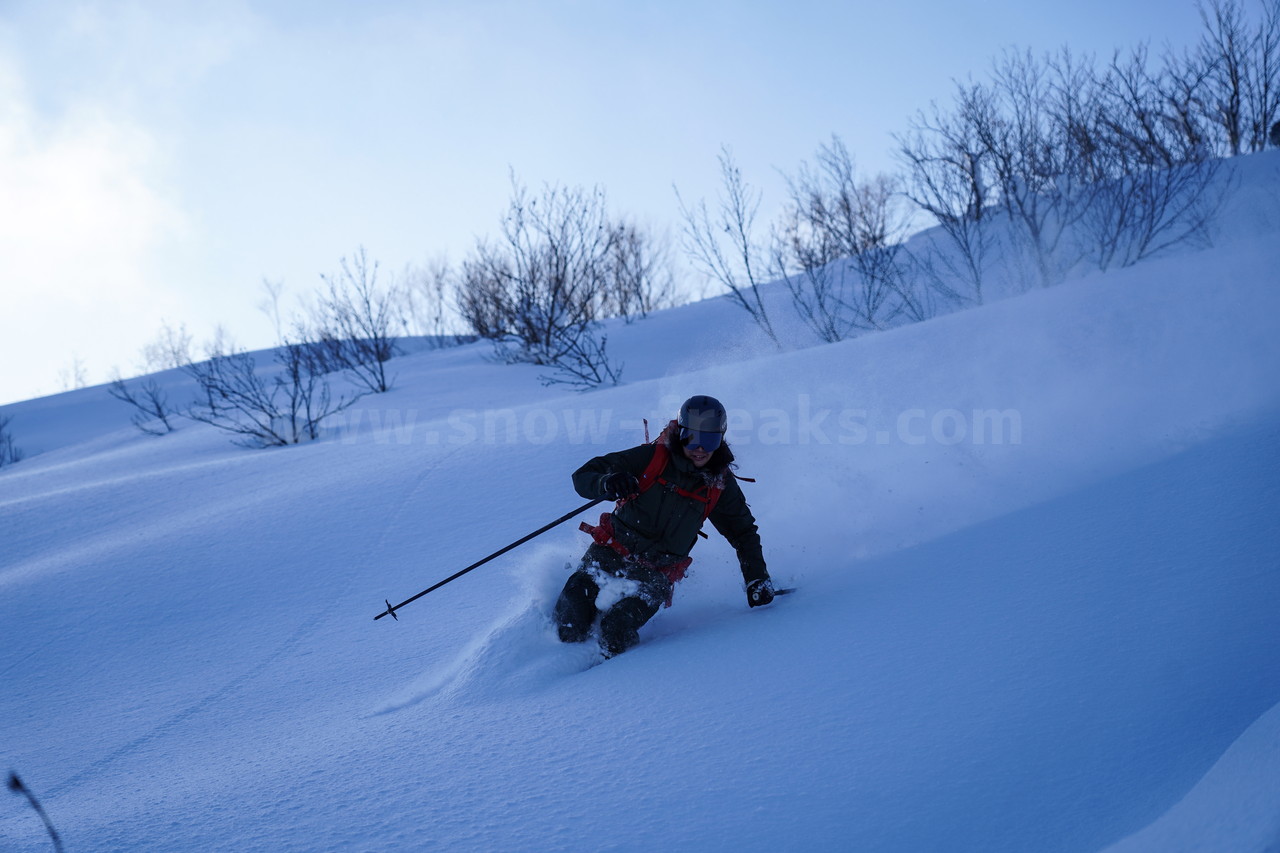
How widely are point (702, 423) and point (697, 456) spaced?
0.50 ft

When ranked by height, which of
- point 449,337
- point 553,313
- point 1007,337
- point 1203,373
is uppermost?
point 449,337

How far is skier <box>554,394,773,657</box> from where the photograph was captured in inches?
119

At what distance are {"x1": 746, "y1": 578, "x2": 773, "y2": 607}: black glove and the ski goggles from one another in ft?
2.00

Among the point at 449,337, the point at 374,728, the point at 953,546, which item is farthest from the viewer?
the point at 449,337

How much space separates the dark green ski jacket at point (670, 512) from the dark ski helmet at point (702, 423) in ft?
0.35

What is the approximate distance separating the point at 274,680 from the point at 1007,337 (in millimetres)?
5181

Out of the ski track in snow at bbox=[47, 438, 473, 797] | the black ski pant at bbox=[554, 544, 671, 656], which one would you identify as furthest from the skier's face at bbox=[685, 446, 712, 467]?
the ski track in snow at bbox=[47, 438, 473, 797]

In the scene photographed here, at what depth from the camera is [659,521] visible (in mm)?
3160

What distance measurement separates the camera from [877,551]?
3.55 metres

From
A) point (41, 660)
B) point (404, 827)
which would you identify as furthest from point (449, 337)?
point (404, 827)

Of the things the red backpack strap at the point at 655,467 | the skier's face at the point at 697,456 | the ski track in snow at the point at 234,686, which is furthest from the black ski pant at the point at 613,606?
the ski track in snow at the point at 234,686

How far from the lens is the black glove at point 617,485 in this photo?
2928 millimetres

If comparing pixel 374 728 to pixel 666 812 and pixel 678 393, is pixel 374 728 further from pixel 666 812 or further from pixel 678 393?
pixel 678 393

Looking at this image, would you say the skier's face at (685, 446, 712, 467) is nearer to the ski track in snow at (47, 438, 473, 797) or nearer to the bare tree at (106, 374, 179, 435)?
the ski track in snow at (47, 438, 473, 797)
